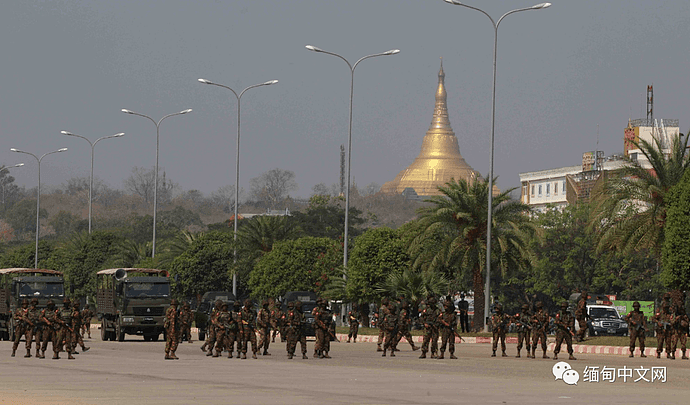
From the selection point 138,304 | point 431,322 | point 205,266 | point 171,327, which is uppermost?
point 205,266

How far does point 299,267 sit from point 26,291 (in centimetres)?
1316

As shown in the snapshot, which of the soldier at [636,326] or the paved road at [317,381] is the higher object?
the soldier at [636,326]

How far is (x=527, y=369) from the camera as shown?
24.8 m

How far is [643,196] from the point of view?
38656 millimetres

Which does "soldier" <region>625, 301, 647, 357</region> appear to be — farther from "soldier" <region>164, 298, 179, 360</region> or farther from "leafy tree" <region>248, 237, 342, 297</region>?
"leafy tree" <region>248, 237, 342, 297</region>

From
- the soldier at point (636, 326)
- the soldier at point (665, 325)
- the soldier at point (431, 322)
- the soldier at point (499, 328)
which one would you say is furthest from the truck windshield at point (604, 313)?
the soldier at point (431, 322)

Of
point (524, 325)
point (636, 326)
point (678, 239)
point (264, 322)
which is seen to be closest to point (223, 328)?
point (264, 322)

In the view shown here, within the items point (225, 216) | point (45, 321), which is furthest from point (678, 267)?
point (225, 216)

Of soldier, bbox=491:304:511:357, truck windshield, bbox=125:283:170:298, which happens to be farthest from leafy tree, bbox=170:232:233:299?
soldier, bbox=491:304:511:357

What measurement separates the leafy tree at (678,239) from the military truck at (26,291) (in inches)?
854

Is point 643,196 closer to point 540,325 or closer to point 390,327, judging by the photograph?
point 540,325

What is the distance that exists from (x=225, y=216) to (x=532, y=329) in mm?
153697

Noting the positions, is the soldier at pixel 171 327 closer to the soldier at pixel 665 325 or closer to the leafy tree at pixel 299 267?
the soldier at pixel 665 325

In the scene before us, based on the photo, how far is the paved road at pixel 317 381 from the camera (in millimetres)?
16719
